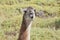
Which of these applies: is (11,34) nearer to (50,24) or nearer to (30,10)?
(50,24)

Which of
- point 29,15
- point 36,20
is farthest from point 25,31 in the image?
point 36,20

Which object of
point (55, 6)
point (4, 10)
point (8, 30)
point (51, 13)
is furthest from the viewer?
point (55, 6)

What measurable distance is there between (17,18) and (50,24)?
1.44 m

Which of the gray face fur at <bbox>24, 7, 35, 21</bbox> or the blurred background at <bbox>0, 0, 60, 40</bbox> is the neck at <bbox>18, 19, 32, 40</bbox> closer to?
the gray face fur at <bbox>24, 7, 35, 21</bbox>

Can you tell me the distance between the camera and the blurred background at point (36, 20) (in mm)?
8507

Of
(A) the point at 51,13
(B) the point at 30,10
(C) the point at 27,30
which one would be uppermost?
(B) the point at 30,10

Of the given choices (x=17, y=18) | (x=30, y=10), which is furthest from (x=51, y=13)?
(x=30, y=10)

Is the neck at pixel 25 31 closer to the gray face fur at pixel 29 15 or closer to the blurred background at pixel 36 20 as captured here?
the gray face fur at pixel 29 15

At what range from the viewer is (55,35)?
28.4 feet

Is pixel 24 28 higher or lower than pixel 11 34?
higher

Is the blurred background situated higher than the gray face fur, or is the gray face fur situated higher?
the gray face fur

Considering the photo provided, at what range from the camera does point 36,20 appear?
11000mm

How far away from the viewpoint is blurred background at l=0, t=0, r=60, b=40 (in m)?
8.51

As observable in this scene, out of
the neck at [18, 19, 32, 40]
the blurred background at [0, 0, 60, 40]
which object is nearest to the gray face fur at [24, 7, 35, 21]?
the neck at [18, 19, 32, 40]
